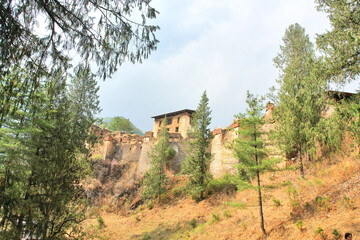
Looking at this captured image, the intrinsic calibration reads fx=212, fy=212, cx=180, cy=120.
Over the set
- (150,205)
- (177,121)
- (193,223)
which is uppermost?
(177,121)

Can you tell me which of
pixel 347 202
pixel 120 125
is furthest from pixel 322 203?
pixel 120 125

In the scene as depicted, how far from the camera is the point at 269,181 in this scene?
1588cm

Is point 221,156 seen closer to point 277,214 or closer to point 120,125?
point 277,214

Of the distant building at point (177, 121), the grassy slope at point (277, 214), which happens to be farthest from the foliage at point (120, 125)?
the grassy slope at point (277, 214)

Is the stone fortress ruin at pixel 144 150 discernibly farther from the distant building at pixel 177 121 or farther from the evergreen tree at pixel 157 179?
the distant building at pixel 177 121

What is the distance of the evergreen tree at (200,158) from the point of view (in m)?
19.0

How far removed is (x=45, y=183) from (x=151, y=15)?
26.0 feet

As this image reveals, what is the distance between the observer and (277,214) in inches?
429

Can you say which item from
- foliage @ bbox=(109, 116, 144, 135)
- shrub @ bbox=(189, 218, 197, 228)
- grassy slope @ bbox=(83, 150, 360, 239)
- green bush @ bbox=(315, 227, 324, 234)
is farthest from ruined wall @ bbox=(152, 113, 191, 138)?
green bush @ bbox=(315, 227, 324, 234)

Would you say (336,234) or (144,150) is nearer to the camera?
(336,234)

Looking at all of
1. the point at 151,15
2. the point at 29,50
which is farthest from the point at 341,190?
the point at 29,50

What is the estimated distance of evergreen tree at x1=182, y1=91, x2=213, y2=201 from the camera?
748 inches

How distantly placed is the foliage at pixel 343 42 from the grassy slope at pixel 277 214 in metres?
4.83

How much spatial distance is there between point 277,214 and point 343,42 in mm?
8411
